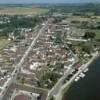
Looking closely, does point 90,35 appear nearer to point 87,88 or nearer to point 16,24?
point 16,24

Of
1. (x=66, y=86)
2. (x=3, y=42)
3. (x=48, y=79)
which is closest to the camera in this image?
(x=66, y=86)

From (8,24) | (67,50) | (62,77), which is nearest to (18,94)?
(62,77)

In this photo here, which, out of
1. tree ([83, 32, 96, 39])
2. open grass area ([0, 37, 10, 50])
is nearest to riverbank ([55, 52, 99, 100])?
tree ([83, 32, 96, 39])

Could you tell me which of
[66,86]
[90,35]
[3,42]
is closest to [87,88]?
[66,86]

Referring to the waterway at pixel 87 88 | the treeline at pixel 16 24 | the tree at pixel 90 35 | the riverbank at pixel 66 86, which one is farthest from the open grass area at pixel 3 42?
the waterway at pixel 87 88

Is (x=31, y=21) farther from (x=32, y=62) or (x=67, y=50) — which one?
(x=32, y=62)

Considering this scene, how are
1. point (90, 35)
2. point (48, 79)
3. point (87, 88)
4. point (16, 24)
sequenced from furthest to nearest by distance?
point (16, 24) < point (90, 35) < point (48, 79) < point (87, 88)

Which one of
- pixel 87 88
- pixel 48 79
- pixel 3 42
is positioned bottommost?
pixel 3 42

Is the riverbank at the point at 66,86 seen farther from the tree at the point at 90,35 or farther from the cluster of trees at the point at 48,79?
the tree at the point at 90,35
